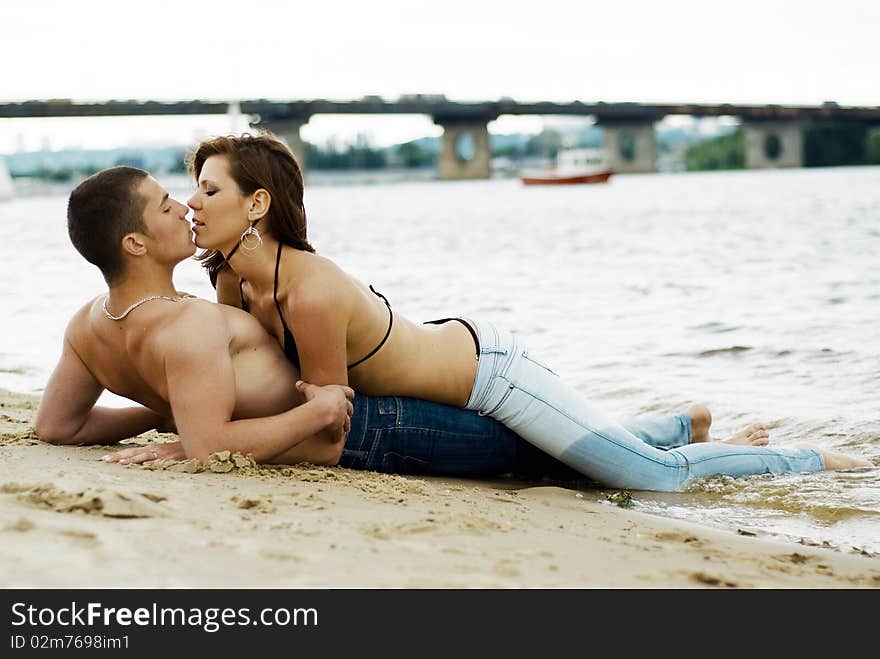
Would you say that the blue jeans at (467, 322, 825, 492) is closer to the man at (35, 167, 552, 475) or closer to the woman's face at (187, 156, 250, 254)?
the man at (35, 167, 552, 475)

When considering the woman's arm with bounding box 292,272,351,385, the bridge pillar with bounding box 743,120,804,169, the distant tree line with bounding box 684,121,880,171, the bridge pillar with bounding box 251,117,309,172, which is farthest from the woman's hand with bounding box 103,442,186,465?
the distant tree line with bounding box 684,121,880,171

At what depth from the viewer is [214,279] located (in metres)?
4.24

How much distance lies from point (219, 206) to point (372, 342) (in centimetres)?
71

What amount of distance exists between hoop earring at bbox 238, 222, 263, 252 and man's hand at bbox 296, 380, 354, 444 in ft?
1.61

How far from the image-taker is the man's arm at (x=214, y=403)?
365cm

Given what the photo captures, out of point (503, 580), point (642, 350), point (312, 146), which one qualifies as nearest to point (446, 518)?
point (503, 580)

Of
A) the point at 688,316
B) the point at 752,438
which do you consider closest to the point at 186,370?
the point at 752,438

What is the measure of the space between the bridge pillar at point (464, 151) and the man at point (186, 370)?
226ft

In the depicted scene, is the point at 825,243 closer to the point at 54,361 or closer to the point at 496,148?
the point at 54,361

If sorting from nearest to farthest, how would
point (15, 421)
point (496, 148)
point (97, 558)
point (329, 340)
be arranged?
1. point (97, 558)
2. point (329, 340)
3. point (15, 421)
4. point (496, 148)

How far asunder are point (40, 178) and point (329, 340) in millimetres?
102513

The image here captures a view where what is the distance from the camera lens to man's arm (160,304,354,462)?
3652 millimetres

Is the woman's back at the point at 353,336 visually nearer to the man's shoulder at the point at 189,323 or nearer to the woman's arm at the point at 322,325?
the woman's arm at the point at 322,325

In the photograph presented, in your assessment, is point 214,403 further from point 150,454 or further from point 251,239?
point 251,239
